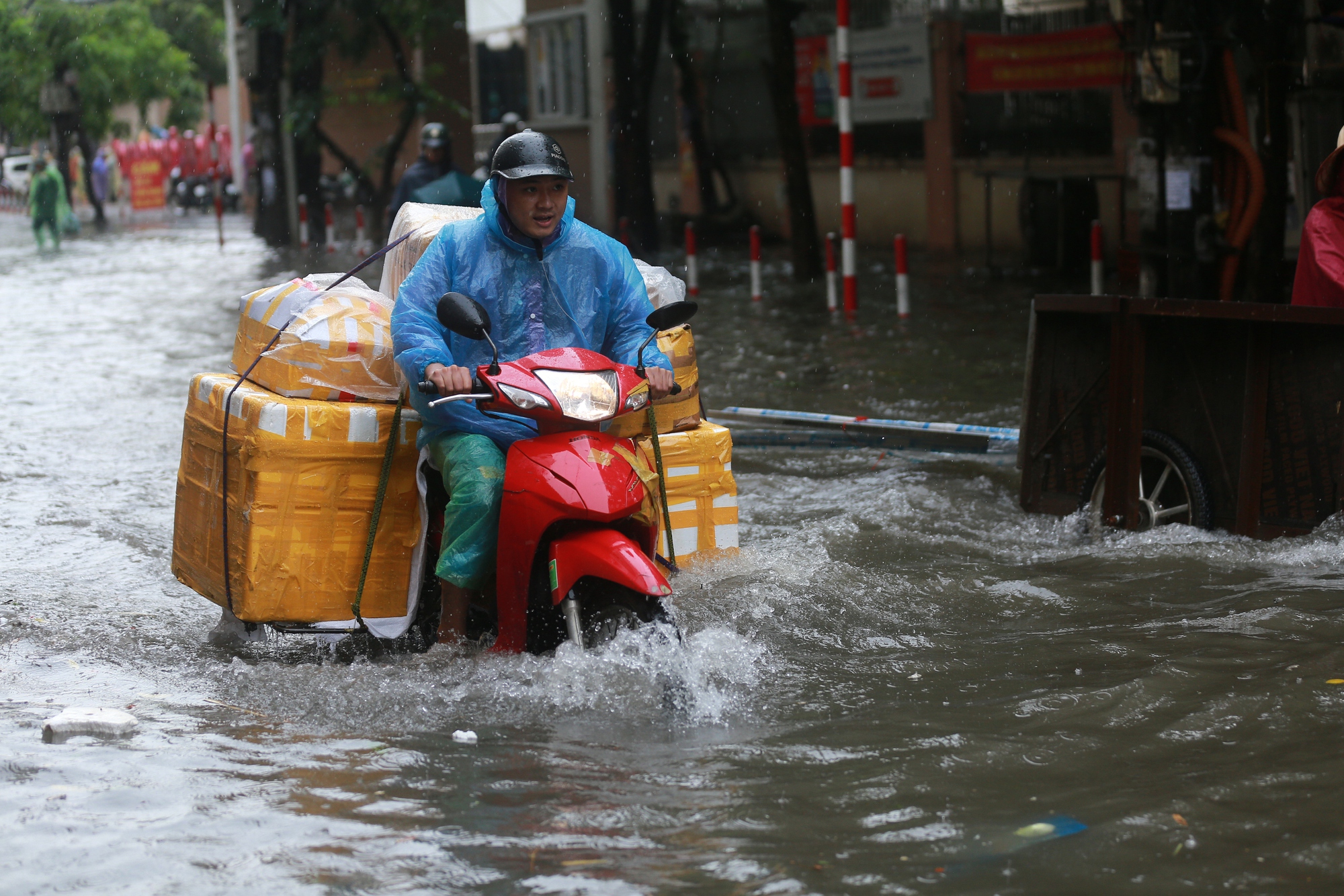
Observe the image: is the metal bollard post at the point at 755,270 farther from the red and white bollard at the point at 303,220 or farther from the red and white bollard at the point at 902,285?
the red and white bollard at the point at 303,220

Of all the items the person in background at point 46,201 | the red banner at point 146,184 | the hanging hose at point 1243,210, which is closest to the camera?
the hanging hose at point 1243,210

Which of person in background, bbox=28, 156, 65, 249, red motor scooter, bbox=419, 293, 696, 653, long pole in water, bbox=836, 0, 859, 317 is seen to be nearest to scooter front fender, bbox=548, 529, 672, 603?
red motor scooter, bbox=419, 293, 696, 653

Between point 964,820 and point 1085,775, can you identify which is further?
point 1085,775

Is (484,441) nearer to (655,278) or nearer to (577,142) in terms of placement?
(655,278)

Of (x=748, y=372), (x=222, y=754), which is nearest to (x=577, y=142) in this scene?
(x=748, y=372)

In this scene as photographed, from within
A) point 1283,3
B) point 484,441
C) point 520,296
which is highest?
point 1283,3

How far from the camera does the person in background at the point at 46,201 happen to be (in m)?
27.2

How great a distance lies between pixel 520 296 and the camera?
484 centimetres

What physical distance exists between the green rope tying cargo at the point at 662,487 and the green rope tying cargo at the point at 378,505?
2.67 ft

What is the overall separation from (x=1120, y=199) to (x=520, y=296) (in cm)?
1494

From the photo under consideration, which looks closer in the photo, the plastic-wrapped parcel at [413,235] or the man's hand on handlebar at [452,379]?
the man's hand on handlebar at [452,379]

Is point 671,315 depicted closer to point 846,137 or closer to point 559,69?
point 846,137

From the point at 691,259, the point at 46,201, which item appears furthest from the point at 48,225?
the point at 691,259

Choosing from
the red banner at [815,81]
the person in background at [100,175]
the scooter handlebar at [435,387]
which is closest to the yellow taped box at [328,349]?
the scooter handlebar at [435,387]
